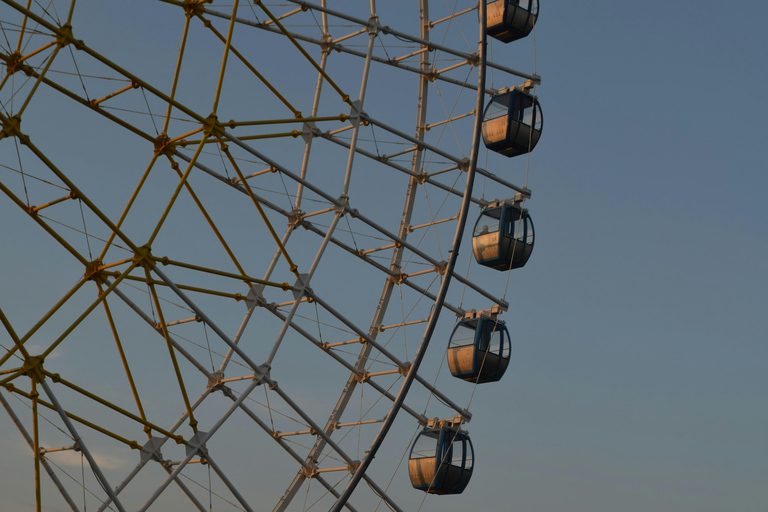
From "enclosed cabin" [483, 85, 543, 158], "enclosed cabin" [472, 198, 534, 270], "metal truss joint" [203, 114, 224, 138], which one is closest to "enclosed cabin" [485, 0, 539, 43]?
"enclosed cabin" [483, 85, 543, 158]

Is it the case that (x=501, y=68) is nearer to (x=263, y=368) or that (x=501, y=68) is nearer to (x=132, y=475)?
(x=263, y=368)

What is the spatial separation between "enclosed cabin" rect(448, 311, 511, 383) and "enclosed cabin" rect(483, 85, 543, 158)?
13.8 ft

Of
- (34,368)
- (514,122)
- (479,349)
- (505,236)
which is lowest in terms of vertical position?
(34,368)

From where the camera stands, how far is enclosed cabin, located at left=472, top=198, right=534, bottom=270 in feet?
91.4

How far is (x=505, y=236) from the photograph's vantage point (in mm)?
27828

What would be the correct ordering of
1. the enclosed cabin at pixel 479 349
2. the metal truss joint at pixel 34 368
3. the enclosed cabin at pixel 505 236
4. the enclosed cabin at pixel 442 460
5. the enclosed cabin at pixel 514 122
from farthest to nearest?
the enclosed cabin at pixel 505 236 → the enclosed cabin at pixel 514 122 → the enclosed cabin at pixel 479 349 → the enclosed cabin at pixel 442 460 → the metal truss joint at pixel 34 368

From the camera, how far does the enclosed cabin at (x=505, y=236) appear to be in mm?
27844

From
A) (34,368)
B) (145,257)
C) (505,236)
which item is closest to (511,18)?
(505,236)

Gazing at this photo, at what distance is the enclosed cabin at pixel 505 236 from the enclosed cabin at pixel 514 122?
4.62 feet

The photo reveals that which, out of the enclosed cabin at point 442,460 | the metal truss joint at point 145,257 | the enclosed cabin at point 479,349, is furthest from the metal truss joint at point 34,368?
the enclosed cabin at point 479,349

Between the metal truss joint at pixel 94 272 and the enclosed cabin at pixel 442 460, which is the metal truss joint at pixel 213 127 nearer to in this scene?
the metal truss joint at pixel 94 272

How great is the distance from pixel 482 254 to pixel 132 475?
10846mm

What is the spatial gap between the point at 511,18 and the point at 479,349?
817 centimetres

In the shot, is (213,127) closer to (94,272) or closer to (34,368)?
(94,272)
